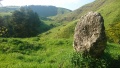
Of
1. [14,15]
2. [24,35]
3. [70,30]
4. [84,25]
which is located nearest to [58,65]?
[84,25]

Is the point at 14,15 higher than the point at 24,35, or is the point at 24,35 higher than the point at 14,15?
the point at 14,15

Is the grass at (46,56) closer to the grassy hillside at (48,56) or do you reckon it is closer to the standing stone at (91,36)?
the grassy hillside at (48,56)

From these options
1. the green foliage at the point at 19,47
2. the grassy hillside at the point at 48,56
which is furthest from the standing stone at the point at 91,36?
the green foliage at the point at 19,47

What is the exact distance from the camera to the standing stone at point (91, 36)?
17922mm

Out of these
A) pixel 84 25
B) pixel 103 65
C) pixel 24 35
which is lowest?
pixel 24 35

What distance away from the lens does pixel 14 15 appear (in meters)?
95.5

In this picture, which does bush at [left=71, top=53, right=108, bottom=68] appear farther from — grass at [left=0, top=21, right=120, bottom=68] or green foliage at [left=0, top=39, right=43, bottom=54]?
green foliage at [left=0, top=39, right=43, bottom=54]

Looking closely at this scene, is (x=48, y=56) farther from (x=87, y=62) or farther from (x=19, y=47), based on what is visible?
(x=87, y=62)

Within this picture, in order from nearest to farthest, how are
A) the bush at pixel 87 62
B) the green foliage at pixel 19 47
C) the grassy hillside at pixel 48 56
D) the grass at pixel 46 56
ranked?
the bush at pixel 87 62 < the grassy hillside at pixel 48 56 < the grass at pixel 46 56 < the green foliage at pixel 19 47

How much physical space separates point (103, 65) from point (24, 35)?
240 ft

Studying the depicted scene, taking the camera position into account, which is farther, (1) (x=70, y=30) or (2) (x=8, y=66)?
(1) (x=70, y=30)

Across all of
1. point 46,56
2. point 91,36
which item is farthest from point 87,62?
point 46,56

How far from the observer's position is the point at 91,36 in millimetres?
18656

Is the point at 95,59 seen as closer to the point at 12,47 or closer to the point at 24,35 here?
the point at 12,47
